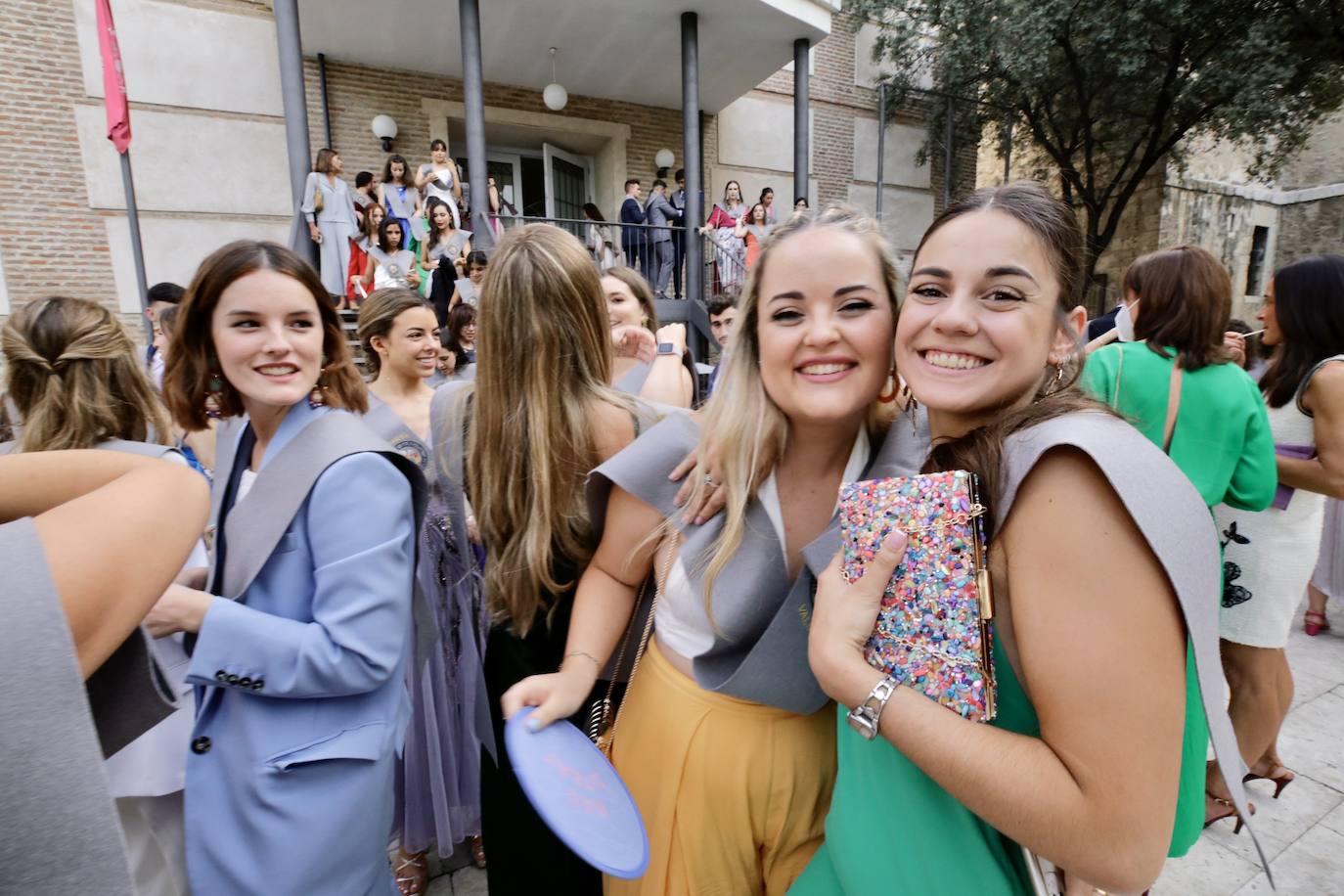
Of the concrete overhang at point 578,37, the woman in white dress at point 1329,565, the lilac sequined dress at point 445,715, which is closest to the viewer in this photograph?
the lilac sequined dress at point 445,715

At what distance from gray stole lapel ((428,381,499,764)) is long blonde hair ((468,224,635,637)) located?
332 mm

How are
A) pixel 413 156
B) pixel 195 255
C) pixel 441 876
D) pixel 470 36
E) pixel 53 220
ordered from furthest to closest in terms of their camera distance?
pixel 413 156 < pixel 195 255 < pixel 53 220 < pixel 470 36 < pixel 441 876

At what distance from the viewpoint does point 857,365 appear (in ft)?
3.92

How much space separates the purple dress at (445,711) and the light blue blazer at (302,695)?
0.96 meters

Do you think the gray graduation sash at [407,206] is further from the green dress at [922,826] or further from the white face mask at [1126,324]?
the green dress at [922,826]

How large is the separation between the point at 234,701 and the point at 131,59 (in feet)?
32.0

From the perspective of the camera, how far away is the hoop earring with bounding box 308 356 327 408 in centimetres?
159

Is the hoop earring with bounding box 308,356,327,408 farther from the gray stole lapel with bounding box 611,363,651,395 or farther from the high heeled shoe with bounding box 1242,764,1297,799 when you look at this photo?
the high heeled shoe with bounding box 1242,764,1297,799

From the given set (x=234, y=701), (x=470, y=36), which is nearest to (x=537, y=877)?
(x=234, y=701)

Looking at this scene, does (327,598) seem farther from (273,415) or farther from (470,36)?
(470,36)

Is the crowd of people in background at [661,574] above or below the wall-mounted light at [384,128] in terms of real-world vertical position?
below

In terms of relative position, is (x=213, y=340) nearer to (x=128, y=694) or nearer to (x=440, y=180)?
(x=128, y=694)

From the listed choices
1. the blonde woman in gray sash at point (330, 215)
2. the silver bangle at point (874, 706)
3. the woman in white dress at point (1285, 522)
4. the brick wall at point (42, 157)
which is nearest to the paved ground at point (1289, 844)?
the woman in white dress at point (1285, 522)

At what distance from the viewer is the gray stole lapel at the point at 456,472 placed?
74.5 inches
